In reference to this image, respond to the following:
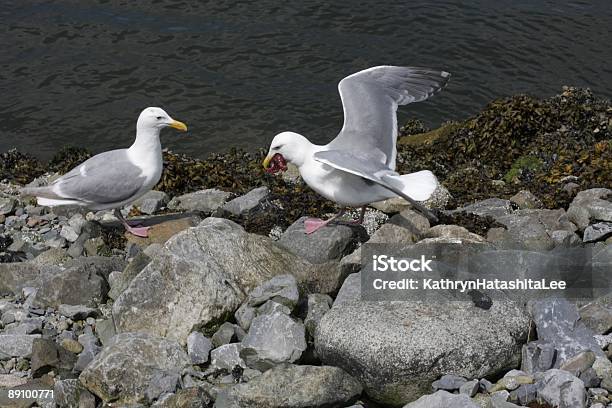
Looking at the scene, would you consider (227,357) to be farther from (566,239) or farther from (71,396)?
(566,239)

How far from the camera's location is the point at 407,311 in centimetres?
543

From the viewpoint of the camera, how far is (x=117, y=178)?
7.64 meters

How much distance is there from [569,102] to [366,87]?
4338 mm

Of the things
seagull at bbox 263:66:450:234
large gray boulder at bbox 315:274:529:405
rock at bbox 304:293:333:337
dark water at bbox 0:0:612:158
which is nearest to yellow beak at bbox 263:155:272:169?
seagull at bbox 263:66:450:234

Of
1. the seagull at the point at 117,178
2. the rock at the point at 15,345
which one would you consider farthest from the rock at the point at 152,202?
the rock at the point at 15,345

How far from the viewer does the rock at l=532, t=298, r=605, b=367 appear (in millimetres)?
5219

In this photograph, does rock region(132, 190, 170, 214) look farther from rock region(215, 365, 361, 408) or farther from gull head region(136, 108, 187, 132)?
rock region(215, 365, 361, 408)

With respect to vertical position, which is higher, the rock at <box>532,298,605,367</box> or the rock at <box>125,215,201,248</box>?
the rock at <box>532,298,605,367</box>

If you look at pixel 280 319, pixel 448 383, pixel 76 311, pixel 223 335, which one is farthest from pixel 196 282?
pixel 448 383

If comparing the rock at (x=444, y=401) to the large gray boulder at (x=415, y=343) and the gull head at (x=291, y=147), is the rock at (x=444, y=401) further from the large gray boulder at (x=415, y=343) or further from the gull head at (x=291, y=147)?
the gull head at (x=291, y=147)

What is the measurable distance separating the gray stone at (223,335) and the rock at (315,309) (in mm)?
507

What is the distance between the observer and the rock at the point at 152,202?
28.8 ft

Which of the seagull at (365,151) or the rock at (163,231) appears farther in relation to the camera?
the rock at (163,231)

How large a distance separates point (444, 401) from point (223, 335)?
168cm
